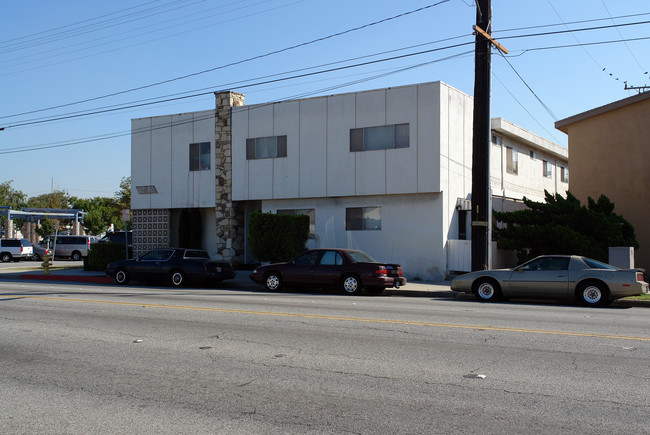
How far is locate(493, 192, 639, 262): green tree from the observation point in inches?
811

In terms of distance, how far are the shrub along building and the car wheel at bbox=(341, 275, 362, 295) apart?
4936 millimetres

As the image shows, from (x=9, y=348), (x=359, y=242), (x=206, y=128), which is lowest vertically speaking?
(x=9, y=348)

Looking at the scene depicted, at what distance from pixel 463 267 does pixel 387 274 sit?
5144 mm

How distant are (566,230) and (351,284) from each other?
7.97m

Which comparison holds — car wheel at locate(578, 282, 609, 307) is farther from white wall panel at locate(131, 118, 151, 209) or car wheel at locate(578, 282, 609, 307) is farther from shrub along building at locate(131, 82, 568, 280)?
white wall panel at locate(131, 118, 151, 209)

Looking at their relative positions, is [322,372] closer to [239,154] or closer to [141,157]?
[239,154]

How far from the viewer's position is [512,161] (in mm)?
28531

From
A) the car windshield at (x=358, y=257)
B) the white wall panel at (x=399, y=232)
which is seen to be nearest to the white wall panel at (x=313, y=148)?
the white wall panel at (x=399, y=232)

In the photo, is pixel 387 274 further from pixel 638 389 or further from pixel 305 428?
pixel 305 428

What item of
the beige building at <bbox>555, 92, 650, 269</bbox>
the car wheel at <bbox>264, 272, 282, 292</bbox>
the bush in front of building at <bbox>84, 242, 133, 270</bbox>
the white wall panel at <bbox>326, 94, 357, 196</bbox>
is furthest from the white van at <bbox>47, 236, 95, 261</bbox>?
the beige building at <bbox>555, 92, 650, 269</bbox>

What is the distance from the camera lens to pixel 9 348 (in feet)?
29.5

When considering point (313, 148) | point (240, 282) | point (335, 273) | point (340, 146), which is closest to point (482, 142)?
point (335, 273)

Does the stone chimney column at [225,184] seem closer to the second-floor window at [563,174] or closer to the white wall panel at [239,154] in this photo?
the white wall panel at [239,154]

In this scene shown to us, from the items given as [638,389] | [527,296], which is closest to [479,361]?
[638,389]
